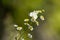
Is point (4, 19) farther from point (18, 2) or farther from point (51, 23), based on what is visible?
point (51, 23)

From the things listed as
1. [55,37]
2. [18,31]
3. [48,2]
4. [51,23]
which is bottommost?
[18,31]

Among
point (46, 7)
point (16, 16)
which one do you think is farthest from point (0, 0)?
point (46, 7)

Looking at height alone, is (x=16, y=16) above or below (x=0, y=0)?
below

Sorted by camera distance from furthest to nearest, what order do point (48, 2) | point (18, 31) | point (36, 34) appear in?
point (48, 2), point (36, 34), point (18, 31)

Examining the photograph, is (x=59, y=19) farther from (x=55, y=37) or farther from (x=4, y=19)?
(x=4, y=19)

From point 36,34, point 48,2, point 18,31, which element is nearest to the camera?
point 18,31

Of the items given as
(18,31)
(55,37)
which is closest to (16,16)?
(55,37)

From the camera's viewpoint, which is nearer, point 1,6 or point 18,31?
point 18,31
